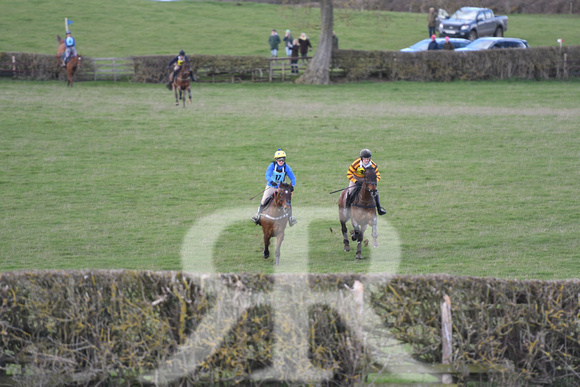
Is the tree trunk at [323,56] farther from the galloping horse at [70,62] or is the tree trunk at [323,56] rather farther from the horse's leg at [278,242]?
the horse's leg at [278,242]

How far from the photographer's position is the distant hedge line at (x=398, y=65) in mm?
31781

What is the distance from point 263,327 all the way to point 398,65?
2713 cm

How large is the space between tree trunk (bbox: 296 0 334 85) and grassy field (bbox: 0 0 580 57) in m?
6.49

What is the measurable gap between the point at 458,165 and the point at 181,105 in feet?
40.9

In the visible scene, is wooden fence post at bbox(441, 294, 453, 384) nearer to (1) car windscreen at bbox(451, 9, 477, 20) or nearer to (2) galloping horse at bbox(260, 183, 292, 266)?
(2) galloping horse at bbox(260, 183, 292, 266)

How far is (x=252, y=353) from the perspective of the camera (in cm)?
732

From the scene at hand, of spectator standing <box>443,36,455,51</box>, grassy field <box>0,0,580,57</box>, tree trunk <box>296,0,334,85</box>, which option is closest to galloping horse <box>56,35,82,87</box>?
grassy field <box>0,0,580,57</box>

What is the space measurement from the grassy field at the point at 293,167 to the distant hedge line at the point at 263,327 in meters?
4.56

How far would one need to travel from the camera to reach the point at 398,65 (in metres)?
32.7

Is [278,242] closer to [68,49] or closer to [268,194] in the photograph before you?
[268,194]

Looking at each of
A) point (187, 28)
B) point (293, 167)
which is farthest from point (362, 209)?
point (187, 28)

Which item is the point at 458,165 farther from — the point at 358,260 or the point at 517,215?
the point at 358,260

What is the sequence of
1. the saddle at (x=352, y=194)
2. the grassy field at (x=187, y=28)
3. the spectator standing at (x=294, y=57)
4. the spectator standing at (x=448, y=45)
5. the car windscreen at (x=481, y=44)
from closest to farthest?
1. the saddle at (x=352, y=194)
2. the car windscreen at (x=481, y=44)
3. the spectator standing at (x=448, y=45)
4. the spectator standing at (x=294, y=57)
5. the grassy field at (x=187, y=28)

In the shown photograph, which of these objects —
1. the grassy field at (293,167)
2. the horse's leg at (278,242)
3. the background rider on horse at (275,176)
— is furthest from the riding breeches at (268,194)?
the grassy field at (293,167)
